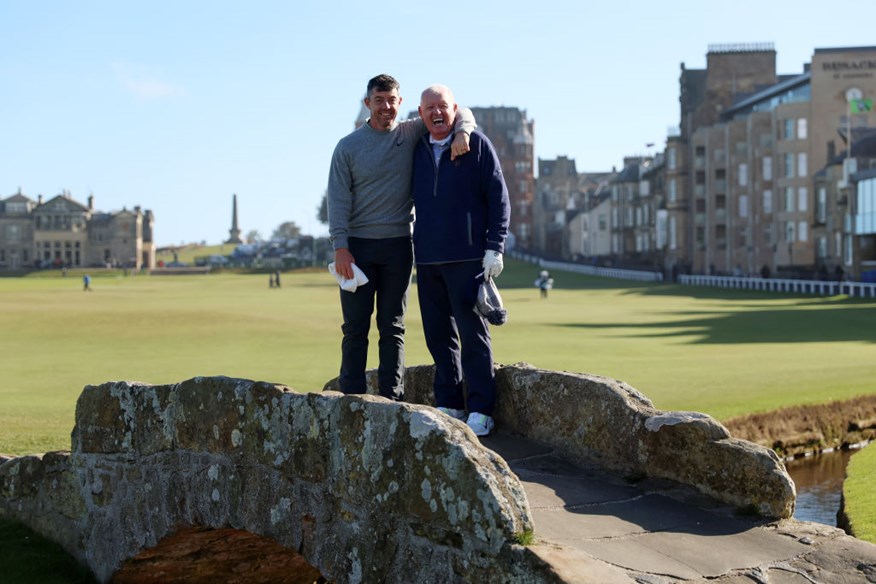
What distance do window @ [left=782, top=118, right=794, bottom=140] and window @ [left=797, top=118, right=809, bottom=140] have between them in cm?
70

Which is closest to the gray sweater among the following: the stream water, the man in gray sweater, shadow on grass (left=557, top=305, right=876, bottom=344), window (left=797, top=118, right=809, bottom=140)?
the man in gray sweater

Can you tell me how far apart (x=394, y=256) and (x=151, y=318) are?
4267 centimetres

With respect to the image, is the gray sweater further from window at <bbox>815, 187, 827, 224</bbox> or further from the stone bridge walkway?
window at <bbox>815, 187, 827, 224</bbox>

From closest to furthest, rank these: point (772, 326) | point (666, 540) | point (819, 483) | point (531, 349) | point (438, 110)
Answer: point (666, 540) → point (438, 110) → point (819, 483) → point (531, 349) → point (772, 326)

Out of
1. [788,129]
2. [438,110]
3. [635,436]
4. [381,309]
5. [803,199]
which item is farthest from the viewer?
[788,129]

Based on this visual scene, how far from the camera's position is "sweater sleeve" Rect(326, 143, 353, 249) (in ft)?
31.4

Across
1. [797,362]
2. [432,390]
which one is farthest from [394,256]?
[797,362]

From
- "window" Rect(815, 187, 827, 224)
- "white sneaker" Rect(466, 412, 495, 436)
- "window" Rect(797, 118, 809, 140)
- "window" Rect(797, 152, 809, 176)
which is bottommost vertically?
"white sneaker" Rect(466, 412, 495, 436)

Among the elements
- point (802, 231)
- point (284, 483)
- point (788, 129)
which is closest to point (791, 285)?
point (802, 231)

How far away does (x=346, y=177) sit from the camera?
9.66 m

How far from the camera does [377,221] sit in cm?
976

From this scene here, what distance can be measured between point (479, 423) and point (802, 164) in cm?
9688

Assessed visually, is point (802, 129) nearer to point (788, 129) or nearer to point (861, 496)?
point (788, 129)

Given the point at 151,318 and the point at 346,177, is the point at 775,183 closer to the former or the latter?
the point at 151,318
